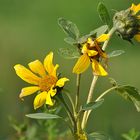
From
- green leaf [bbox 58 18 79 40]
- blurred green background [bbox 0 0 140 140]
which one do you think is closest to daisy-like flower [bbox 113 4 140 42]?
green leaf [bbox 58 18 79 40]

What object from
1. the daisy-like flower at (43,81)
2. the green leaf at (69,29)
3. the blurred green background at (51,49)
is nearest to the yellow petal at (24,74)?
the daisy-like flower at (43,81)

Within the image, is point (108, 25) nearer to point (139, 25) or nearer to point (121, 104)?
point (139, 25)

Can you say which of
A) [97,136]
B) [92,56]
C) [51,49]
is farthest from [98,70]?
[51,49]

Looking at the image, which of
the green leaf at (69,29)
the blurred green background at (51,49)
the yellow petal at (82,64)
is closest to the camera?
the yellow petal at (82,64)

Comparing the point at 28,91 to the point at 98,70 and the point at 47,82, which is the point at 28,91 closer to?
the point at 47,82

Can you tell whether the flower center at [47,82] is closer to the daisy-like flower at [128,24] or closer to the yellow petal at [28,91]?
the yellow petal at [28,91]
